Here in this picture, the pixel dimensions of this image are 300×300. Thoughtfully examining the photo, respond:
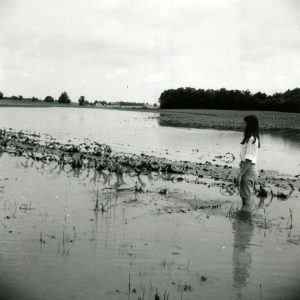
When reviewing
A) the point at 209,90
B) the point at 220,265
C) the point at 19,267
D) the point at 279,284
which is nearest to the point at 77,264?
the point at 19,267

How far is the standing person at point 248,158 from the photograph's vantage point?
27.8 ft

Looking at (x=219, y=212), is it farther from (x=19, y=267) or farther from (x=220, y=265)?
(x=19, y=267)

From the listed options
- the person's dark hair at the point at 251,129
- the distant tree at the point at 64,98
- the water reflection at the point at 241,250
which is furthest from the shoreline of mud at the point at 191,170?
the distant tree at the point at 64,98

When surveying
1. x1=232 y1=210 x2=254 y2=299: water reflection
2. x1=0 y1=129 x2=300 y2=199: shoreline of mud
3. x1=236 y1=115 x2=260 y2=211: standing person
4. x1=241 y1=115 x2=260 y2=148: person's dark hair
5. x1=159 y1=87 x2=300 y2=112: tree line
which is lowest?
x1=232 y1=210 x2=254 y2=299: water reflection

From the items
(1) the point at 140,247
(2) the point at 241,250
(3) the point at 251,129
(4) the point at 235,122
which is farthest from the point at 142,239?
(4) the point at 235,122

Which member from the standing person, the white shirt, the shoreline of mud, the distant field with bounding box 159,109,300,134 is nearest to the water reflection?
the standing person

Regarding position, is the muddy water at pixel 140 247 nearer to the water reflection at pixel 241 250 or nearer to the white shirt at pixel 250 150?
the water reflection at pixel 241 250

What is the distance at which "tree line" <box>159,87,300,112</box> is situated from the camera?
73.7m

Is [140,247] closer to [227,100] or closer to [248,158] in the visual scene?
[248,158]

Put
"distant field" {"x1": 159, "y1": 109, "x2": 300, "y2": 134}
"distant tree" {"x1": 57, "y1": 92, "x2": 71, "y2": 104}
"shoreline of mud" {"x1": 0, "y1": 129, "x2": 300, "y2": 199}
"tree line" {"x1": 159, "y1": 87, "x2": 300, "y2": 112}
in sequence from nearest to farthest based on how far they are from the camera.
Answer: "shoreline of mud" {"x1": 0, "y1": 129, "x2": 300, "y2": 199}
"distant field" {"x1": 159, "y1": 109, "x2": 300, "y2": 134}
"tree line" {"x1": 159, "y1": 87, "x2": 300, "y2": 112}
"distant tree" {"x1": 57, "y1": 92, "x2": 71, "y2": 104}

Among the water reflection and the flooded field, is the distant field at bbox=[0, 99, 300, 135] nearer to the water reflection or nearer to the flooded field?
the flooded field

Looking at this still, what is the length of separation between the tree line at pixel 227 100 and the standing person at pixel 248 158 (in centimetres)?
6513

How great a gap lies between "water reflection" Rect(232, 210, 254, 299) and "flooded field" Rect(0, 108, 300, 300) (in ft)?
0.05

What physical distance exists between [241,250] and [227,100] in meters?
89.2
